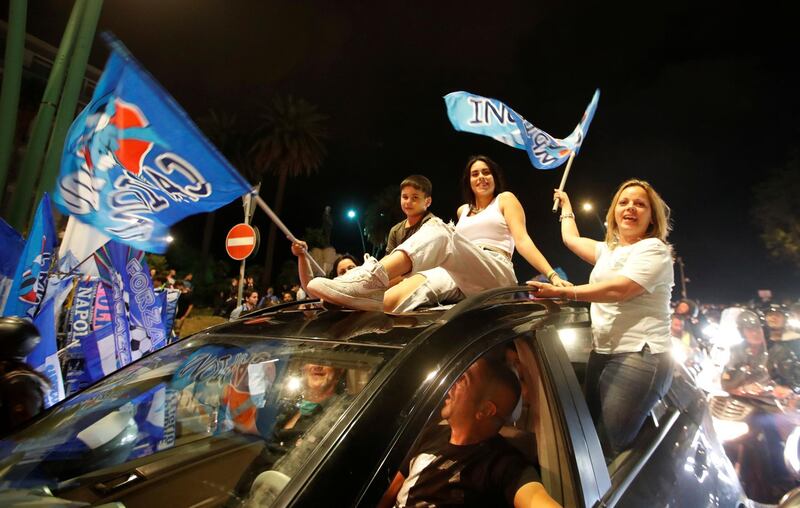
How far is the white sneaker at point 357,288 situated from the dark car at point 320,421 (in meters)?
0.11

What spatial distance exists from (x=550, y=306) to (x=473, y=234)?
49.1 inches

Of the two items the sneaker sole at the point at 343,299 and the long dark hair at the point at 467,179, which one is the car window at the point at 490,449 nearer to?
the sneaker sole at the point at 343,299

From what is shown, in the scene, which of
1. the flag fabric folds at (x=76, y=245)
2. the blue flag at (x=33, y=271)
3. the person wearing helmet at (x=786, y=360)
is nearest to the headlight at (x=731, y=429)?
the person wearing helmet at (x=786, y=360)

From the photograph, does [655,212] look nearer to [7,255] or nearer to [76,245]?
[76,245]

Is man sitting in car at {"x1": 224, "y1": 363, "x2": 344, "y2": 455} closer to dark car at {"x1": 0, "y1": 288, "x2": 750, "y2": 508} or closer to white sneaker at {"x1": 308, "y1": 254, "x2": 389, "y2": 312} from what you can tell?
dark car at {"x1": 0, "y1": 288, "x2": 750, "y2": 508}

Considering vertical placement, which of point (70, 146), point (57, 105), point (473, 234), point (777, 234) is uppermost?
point (57, 105)

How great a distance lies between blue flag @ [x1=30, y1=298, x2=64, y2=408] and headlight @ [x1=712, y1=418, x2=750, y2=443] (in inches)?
243

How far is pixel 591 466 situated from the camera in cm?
173

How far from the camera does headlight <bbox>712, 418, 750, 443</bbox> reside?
13.6ft

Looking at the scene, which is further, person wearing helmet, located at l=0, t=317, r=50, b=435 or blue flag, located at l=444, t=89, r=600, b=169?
blue flag, located at l=444, t=89, r=600, b=169

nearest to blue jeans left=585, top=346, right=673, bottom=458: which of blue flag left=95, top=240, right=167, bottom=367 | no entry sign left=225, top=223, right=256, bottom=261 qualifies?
blue flag left=95, top=240, right=167, bottom=367

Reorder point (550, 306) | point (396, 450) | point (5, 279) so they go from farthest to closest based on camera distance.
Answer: point (5, 279), point (550, 306), point (396, 450)

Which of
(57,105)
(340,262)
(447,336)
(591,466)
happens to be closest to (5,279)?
(57,105)

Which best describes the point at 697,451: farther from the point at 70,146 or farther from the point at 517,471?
the point at 70,146
